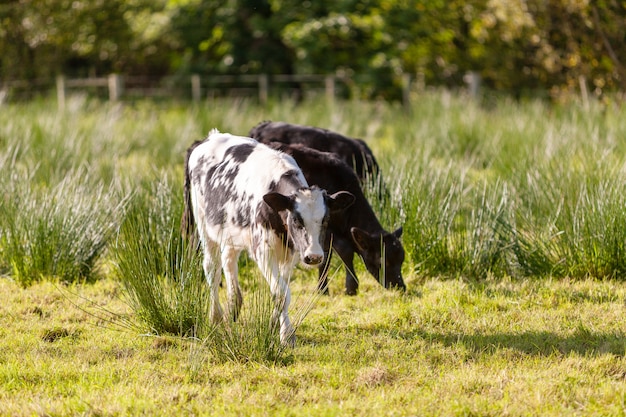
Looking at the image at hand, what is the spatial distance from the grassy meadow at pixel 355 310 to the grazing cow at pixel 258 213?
24 centimetres

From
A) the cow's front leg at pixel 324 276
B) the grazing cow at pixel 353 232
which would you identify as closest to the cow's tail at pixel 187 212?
the grazing cow at pixel 353 232

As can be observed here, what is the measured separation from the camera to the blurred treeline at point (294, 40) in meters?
20.1

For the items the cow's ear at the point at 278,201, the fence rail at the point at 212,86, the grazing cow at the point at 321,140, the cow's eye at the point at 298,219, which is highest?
the cow's ear at the point at 278,201

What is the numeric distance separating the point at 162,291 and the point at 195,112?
924 cm

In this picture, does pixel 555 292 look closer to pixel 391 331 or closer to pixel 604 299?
pixel 604 299

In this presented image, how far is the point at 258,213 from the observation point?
552 centimetres

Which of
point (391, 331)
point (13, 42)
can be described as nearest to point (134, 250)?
point (391, 331)

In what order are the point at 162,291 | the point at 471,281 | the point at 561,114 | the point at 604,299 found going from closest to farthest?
the point at 162,291 → the point at 604,299 → the point at 471,281 → the point at 561,114

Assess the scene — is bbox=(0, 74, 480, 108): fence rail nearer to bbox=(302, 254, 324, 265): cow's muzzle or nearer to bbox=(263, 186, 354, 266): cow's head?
bbox=(263, 186, 354, 266): cow's head

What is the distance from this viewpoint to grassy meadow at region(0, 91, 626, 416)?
462 cm

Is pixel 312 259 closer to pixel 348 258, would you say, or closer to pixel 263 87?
pixel 348 258

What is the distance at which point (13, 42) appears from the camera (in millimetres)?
21844

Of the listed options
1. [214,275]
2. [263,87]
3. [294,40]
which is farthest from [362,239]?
[294,40]

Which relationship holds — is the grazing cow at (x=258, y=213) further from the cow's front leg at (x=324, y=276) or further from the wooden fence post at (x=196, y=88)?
the wooden fence post at (x=196, y=88)
